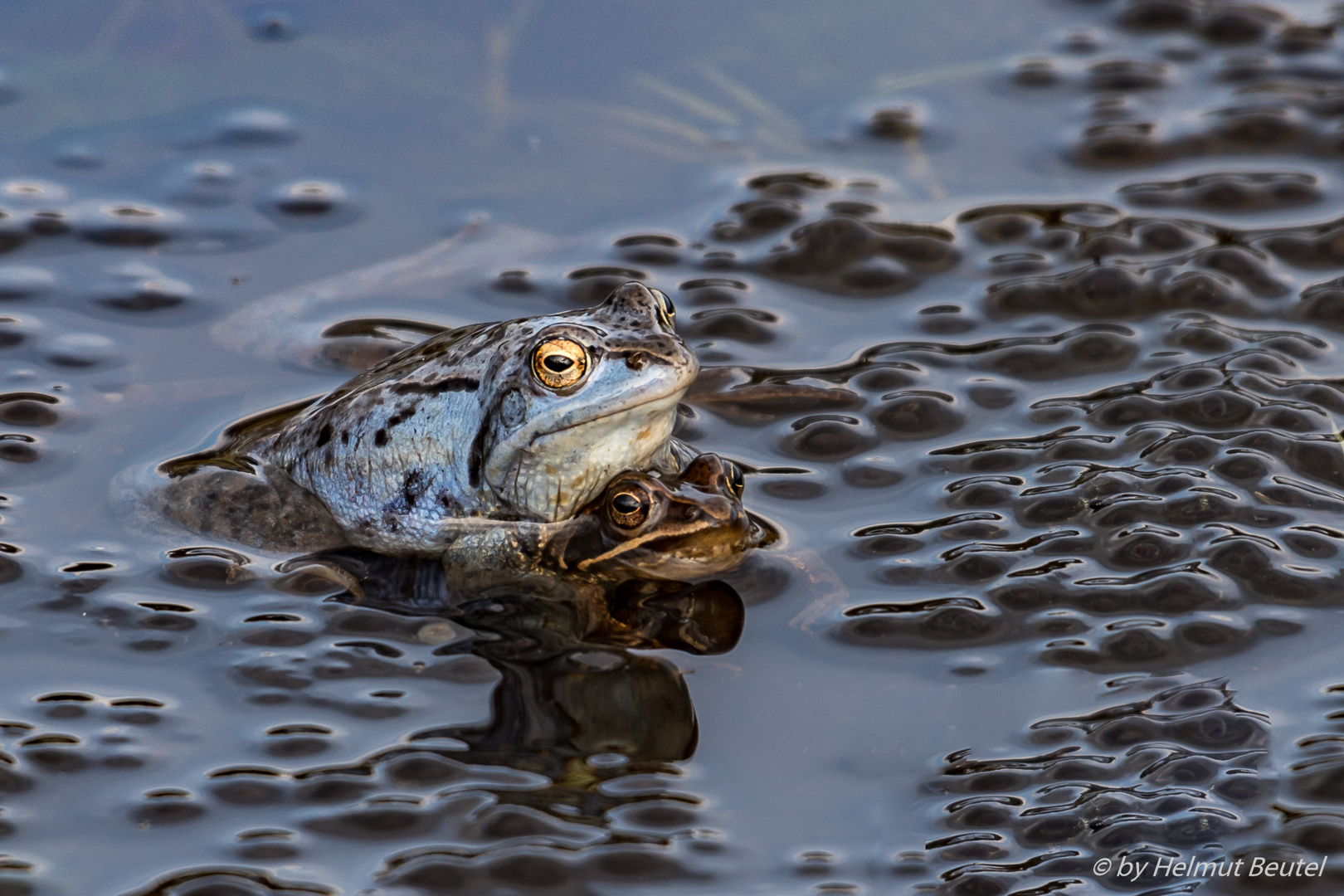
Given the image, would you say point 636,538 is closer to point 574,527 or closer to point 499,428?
point 574,527

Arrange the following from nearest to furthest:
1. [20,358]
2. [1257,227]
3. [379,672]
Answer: [379,672]
[20,358]
[1257,227]

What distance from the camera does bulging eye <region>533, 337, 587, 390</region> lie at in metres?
4.56

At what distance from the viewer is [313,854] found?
372 centimetres

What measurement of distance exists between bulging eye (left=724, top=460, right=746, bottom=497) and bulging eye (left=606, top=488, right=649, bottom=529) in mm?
362

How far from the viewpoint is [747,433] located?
18.1ft

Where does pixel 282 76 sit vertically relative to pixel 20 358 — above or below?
above

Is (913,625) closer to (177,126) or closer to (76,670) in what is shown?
(76,670)

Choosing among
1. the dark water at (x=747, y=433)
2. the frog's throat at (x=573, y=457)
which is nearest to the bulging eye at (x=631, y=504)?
the frog's throat at (x=573, y=457)

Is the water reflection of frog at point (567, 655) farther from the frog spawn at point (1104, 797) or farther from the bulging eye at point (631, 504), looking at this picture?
the frog spawn at point (1104, 797)

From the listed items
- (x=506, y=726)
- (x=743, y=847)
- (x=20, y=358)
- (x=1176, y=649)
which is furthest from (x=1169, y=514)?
(x=20, y=358)

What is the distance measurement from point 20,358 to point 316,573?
81.1 inches

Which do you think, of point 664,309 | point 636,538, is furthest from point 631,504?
point 664,309

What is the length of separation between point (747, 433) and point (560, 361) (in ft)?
3.97

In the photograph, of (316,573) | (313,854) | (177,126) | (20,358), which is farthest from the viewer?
(177,126)
